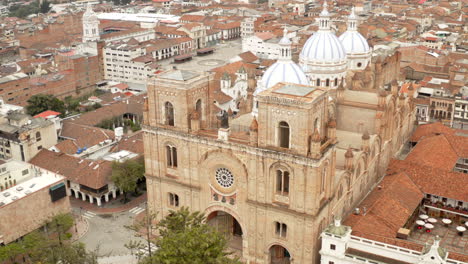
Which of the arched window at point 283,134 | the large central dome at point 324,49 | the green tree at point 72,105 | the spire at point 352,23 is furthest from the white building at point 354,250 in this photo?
the green tree at point 72,105

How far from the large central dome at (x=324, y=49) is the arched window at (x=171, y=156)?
2714 centimetres

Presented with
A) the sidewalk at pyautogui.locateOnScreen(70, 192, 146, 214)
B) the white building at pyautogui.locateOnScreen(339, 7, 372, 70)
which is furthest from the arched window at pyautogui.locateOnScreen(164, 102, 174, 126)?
the white building at pyautogui.locateOnScreen(339, 7, 372, 70)

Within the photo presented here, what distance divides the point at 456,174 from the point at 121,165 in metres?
45.4

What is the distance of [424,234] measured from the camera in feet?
213

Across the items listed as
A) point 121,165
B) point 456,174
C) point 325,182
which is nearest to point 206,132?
point 325,182

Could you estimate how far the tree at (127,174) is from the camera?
7525 centimetres

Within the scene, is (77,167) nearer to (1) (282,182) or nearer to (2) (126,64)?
(1) (282,182)

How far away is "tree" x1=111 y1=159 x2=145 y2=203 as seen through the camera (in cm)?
7525

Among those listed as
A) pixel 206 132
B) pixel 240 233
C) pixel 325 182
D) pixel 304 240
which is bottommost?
pixel 240 233

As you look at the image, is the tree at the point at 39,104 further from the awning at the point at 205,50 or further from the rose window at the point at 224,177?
the awning at the point at 205,50

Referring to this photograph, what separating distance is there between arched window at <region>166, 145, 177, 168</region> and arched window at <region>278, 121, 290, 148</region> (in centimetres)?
1317

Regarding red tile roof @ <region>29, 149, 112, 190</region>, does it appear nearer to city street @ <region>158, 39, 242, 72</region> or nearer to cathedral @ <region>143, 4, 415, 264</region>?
cathedral @ <region>143, 4, 415, 264</region>

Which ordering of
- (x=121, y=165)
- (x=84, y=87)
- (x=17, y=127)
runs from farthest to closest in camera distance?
(x=84, y=87)
(x=17, y=127)
(x=121, y=165)

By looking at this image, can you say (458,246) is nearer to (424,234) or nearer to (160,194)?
(424,234)
